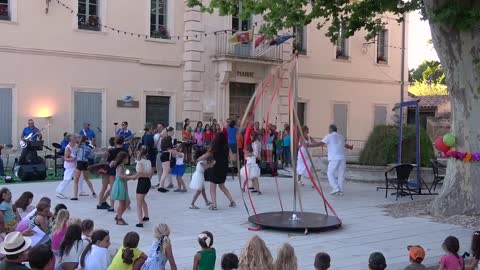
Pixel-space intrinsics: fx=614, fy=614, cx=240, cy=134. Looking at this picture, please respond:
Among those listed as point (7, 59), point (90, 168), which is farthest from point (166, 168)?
point (7, 59)

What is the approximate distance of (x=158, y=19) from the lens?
24.3m

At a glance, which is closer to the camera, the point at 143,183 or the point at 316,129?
the point at 143,183

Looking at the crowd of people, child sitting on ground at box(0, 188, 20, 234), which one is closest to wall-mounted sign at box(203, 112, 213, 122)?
child sitting on ground at box(0, 188, 20, 234)

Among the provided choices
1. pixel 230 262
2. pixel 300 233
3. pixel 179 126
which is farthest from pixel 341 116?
pixel 230 262

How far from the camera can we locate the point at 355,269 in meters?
8.16

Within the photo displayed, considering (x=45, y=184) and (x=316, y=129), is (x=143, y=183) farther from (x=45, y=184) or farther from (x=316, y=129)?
(x=316, y=129)

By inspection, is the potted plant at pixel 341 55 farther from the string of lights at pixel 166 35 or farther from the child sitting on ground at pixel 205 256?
the child sitting on ground at pixel 205 256

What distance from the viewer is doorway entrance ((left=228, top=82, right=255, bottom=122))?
26312 millimetres

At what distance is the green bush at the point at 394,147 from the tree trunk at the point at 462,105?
19.3 feet

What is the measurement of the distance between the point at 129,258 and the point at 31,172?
12371 millimetres

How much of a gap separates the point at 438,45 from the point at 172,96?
1388 centimetres

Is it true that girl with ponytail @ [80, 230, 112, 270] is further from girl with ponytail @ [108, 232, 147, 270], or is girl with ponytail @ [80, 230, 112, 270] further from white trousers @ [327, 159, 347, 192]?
white trousers @ [327, 159, 347, 192]

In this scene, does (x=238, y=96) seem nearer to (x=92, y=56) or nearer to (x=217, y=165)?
(x=92, y=56)

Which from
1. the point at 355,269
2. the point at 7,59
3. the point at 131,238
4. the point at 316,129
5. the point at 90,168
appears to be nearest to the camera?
the point at 131,238
